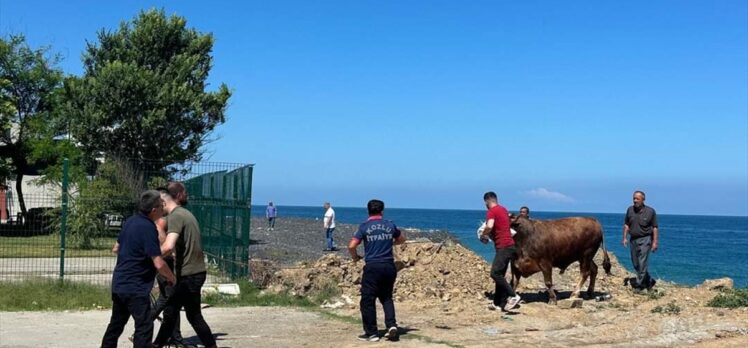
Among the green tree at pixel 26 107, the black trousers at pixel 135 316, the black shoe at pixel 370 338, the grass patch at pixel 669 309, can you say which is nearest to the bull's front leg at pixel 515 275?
the grass patch at pixel 669 309

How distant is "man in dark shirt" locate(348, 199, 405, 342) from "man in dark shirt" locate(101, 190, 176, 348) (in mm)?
2933

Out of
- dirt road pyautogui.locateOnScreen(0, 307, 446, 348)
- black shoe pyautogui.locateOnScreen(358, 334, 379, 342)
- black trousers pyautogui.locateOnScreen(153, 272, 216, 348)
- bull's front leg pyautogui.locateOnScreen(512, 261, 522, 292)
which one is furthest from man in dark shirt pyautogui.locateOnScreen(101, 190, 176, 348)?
bull's front leg pyautogui.locateOnScreen(512, 261, 522, 292)

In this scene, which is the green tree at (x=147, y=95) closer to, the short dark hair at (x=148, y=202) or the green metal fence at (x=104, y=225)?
the green metal fence at (x=104, y=225)

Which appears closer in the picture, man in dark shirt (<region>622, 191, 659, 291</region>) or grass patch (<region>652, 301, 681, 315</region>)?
grass patch (<region>652, 301, 681, 315</region>)

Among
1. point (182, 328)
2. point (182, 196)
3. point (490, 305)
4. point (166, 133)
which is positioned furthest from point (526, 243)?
point (166, 133)

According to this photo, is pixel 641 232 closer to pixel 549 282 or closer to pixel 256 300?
pixel 549 282

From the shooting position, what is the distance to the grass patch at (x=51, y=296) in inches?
503

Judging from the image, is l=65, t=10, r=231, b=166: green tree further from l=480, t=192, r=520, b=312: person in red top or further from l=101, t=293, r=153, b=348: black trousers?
l=101, t=293, r=153, b=348: black trousers

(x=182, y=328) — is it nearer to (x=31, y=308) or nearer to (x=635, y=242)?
(x=31, y=308)

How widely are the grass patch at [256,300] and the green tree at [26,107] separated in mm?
22582

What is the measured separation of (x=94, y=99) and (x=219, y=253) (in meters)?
16.5

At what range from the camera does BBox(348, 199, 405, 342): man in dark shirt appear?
393 inches

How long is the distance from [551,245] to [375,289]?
475 centimetres

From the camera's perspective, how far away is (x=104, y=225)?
22.3 meters
